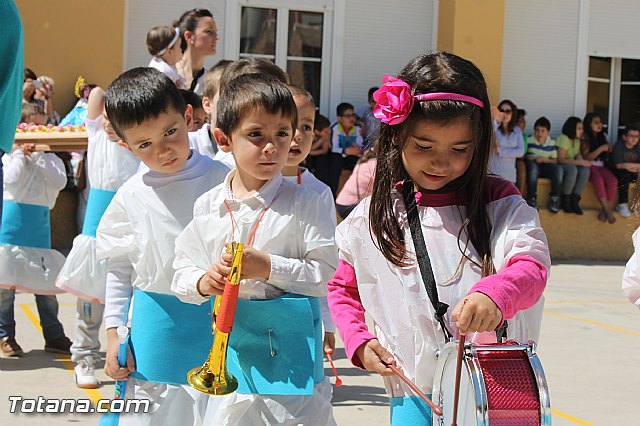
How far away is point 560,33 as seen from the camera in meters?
15.7

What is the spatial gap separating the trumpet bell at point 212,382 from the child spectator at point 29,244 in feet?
13.1

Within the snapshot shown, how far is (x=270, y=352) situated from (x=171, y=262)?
64 centimetres

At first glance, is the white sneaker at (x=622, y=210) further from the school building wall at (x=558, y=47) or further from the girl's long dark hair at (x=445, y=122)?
the girl's long dark hair at (x=445, y=122)

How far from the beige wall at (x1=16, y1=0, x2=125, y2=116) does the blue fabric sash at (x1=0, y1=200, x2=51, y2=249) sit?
6158 mm

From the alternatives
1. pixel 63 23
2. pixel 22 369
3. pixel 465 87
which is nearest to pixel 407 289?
pixel 465 87

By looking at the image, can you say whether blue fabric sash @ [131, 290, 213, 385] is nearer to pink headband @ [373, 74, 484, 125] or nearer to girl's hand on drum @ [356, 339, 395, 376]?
girl's hand on drum @ [356, 339, 395, 376]

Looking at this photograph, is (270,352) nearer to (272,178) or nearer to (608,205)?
(272,178)

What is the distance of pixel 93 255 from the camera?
19.0 feet

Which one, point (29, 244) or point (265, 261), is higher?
point (265, 261)

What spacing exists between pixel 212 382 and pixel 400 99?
96cm

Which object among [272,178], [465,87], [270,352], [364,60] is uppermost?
[364,60]

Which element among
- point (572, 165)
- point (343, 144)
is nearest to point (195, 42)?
point (343, 144)

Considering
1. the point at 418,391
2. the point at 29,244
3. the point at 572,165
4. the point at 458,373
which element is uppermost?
the point at 572,165

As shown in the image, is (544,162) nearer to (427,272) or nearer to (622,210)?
(622,210)
